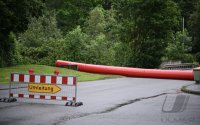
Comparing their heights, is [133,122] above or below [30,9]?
below

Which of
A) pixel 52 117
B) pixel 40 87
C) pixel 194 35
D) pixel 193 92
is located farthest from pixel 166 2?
pixel 194 35

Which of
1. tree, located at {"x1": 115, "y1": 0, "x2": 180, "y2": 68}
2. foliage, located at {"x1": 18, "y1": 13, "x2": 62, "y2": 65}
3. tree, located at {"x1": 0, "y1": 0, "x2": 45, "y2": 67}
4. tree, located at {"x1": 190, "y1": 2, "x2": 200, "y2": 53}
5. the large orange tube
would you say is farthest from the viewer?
tree, located at {"x1": 190, "y1": 2, "x2": 200, "y2": 53}

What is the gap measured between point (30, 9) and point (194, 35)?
62061 mm

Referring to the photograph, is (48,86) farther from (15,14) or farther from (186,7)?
(186,7)

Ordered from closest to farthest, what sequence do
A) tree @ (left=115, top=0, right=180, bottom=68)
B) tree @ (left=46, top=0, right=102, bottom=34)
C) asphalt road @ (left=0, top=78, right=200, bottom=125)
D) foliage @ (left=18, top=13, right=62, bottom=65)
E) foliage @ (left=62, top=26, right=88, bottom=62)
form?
1. asphalt road @ (left=0, top=78, right=200, bottom=125)
2. foliage @ (left=18, top=13, right=62, bottom=65)
3. foliage @ (left=62, top=26, right=88, bottom=62)
4. tree @ (left=115, top=0, right=180, bottom=68)
5. tree @ (left=46, top=0, right=102, bottom=34)

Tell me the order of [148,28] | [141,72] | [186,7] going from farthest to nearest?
[186,7], [148,28], [141,72]

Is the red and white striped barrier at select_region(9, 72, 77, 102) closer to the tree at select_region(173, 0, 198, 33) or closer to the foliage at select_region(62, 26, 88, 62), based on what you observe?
the foliage at select_region(62, 26, 88, 62)

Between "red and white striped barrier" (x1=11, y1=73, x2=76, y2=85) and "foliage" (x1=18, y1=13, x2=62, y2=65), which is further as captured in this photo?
"foliage" (x1=18, y1=13, x2=62, y2=65)

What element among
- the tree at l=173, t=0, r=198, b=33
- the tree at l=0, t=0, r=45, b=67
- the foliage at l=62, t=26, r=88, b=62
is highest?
the tree at l=173, t=0, r=198, b=33

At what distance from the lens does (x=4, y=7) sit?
28297mm

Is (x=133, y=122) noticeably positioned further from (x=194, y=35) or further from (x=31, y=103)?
(x=194, y=35)

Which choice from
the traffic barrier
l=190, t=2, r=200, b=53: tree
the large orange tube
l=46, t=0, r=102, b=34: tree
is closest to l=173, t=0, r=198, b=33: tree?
Answer: l=190, t=2, r=200, b=53: tree

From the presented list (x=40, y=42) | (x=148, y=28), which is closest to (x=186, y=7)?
(x=40, y=42)

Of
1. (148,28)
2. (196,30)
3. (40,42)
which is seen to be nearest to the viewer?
(148,28)
